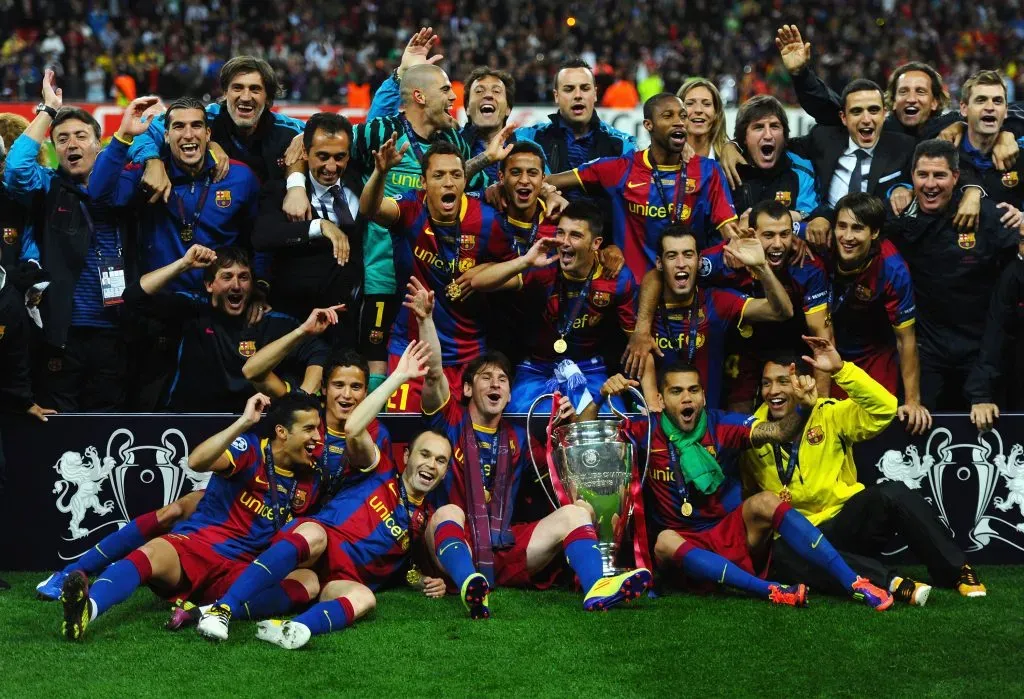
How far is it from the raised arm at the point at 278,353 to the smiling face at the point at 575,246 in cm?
108

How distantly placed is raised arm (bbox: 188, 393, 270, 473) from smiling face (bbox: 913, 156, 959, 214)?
3.43 meters

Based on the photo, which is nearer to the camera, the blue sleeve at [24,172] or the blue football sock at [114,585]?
the blue football sock at [114,585]

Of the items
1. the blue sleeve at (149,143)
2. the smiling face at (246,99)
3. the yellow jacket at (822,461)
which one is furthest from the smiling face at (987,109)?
the blue sleeve at (149,143)

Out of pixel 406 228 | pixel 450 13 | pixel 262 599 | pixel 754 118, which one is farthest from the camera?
pixel 450 13

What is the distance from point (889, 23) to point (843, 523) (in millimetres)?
19170

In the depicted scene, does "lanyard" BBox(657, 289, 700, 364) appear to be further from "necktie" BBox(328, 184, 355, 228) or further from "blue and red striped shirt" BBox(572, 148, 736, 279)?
"necktie" BBox(328, 184, 355, 228)

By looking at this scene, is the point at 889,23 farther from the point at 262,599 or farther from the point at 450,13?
the point at 262,599

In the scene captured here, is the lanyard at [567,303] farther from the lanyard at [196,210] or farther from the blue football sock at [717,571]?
the lanyard at [196,210]

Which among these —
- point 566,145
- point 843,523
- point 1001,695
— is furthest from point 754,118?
point 1001,695

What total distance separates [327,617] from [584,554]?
1.10 meters

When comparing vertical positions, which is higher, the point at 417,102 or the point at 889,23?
the point at 889,23

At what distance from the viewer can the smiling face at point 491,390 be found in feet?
19.6

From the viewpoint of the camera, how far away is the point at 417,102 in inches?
268

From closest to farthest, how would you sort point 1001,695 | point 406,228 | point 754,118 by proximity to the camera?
point 1001,695 < point 406,228 < point 754,118
